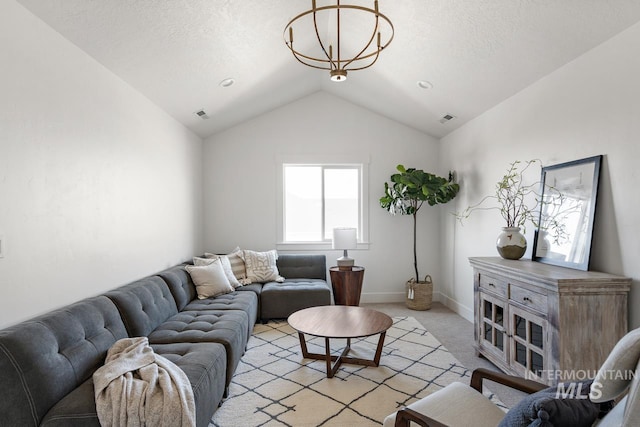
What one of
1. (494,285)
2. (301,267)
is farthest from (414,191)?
(494,285)

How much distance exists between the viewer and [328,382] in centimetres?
294

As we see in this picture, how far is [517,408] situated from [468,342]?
2812 millimetres

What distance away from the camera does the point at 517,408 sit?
1265 millimetres

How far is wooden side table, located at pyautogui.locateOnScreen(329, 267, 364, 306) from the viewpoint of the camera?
16.1 ft

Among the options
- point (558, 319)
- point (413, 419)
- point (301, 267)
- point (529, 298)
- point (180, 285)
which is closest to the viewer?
point (413, 419)

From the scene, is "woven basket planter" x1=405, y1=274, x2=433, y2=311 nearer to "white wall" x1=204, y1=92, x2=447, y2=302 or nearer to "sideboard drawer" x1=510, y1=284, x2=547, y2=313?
"white wall" x1=204, y1=92, x2=447, y2=302

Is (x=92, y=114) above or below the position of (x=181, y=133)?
→ below

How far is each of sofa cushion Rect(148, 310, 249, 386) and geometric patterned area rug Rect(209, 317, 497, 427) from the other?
252 mm

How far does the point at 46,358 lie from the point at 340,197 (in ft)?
14.5

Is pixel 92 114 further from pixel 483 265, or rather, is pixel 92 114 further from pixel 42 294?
pixel 483 265

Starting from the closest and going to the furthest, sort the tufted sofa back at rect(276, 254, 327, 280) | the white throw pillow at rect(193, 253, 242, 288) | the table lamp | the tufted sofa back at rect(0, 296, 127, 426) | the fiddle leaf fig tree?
the tufted sofa back at rect(0, 296, 127, 426) → the white throw pillow at rect(193, 253, 242, 288) → the fiddle leaf fig tree → the table lamp → the tufted sofa back at rect(276, 254, 327, 280)

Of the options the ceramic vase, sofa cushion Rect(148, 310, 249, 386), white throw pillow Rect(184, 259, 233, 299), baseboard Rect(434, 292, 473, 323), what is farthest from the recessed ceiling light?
baseboard Rect(434, 292, 473, 323)

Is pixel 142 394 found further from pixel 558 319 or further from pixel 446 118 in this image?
pixel 446 118

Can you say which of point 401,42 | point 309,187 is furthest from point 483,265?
point 309,187
